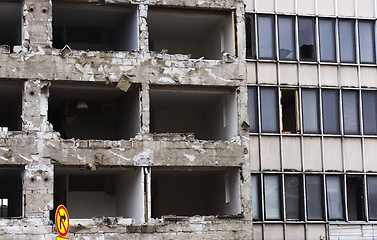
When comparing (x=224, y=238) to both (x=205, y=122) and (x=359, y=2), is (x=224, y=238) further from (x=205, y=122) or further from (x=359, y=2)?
(x=359, y=2)

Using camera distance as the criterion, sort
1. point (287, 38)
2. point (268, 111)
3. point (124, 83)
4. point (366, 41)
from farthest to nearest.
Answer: point (366, 41) < point (287, 38) < point (268, 111) < point (124, 83)

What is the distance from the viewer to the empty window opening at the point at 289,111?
36906 mm

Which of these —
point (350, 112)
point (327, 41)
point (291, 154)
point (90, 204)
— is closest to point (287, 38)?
point (327, 41)

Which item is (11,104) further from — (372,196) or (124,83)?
(372,196)

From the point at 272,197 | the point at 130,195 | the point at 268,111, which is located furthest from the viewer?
the point at 268,111

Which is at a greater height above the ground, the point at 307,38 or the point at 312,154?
the point at 307,38

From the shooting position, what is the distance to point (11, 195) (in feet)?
123

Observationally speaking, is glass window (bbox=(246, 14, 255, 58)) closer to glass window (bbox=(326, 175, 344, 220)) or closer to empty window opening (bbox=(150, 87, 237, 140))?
empty window opening (bbox=(150, 87, 237, 140))

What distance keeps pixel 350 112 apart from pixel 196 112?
Result: 21.9 ft

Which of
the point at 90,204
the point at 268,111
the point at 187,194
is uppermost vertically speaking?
the point at 268,111

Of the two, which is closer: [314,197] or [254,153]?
[254,153]

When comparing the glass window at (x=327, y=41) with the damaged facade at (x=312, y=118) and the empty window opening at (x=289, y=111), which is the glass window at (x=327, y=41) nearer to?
the damaged facade at (x=312, y=118)

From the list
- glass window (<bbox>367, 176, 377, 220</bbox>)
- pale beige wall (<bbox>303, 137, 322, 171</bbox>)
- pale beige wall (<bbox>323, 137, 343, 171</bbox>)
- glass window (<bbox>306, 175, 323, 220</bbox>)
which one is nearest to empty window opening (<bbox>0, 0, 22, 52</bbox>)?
pale beige wall (<bbox>303, 137, 322, 171</bbox>)

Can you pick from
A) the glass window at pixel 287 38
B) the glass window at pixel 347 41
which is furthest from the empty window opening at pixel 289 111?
the glass window at pixel 347 41
